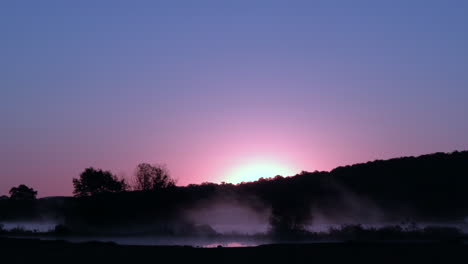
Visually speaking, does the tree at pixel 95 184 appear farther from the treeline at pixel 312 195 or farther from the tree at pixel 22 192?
the tree at pixel 22 192

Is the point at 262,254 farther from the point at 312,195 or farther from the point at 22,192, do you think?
the point at 22,192

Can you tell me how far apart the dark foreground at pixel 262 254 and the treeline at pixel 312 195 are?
68.8 feet

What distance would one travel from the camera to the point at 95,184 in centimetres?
7262

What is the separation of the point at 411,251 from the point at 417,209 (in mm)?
35655

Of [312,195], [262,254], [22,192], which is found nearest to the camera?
Result: [262,254]

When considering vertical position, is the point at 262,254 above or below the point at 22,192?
below

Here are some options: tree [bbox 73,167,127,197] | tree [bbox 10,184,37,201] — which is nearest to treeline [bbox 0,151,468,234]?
tree [bbox 73,167,127,197]

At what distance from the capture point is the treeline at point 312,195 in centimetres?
5569

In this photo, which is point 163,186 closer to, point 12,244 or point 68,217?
point 68,217

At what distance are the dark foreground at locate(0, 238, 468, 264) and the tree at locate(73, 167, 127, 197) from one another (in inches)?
1766

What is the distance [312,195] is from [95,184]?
2638cm

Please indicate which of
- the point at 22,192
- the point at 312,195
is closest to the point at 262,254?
the point at 312,195

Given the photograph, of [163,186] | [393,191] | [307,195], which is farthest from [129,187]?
[393,191]

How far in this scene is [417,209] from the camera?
184ft
